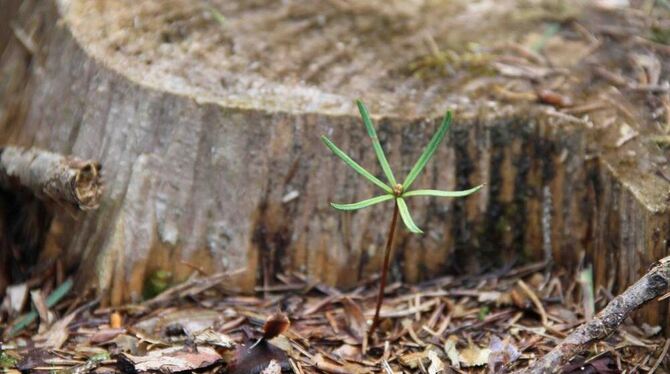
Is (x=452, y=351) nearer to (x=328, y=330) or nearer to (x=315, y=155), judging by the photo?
(x=328, y=330)

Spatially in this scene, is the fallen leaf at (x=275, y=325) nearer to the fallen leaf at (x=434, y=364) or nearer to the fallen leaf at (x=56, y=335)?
the fallen leaf at (x=434, y=364)

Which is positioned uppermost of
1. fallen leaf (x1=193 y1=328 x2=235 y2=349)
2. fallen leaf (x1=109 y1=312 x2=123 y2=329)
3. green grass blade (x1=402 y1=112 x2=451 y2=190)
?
green grass blade (x1=402 y1=112 x2=451 y2=190)

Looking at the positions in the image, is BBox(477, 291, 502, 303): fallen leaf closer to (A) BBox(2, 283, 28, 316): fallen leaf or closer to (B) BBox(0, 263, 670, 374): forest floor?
(B) BBox(0, 263, 670, 374): forest floor

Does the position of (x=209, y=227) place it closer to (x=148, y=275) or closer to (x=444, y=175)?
(x=148, y=275)

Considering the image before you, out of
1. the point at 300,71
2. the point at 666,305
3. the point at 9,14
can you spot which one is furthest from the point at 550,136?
the point at 9,14

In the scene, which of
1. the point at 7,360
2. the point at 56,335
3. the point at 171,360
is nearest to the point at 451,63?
the point at 171,360

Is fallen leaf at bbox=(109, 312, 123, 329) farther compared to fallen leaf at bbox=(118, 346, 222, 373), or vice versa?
fallen leaf at bbox=(109, 312, 123, 329)

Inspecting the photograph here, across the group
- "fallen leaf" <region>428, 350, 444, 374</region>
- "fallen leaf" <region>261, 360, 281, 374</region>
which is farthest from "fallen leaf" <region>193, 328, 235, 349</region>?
"fallen leaf" <region>428, 350, 444, 374</region>
